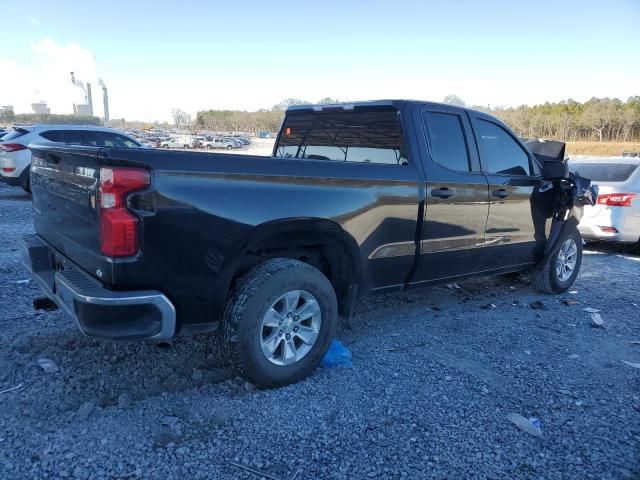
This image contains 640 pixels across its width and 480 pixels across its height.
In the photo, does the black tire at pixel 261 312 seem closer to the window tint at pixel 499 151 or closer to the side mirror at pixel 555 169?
the window tint at pixel 499 151

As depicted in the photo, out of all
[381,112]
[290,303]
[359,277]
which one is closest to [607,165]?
[381,112]

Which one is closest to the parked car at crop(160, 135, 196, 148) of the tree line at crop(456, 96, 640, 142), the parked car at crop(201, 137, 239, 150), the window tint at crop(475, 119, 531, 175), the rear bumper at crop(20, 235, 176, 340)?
the parked car at crop(201, 137, 239, 150)

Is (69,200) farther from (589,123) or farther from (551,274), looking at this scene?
(589,123)

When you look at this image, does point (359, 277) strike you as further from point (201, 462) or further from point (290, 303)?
point (201, 462)

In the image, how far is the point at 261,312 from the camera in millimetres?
3053

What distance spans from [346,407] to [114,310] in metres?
1.50

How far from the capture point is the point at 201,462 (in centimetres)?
249

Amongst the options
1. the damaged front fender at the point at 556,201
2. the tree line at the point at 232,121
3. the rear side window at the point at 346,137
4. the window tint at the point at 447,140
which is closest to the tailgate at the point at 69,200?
the rear side window at the point at 346,137

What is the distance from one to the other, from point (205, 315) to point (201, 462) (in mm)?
820

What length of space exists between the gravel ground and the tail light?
3.36 ft

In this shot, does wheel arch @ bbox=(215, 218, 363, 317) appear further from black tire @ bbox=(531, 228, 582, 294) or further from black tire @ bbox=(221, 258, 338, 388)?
black tire @ bbox=(531, 228, 582, 294)

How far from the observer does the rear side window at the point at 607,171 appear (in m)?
8.02

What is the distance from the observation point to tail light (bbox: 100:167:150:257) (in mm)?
2539

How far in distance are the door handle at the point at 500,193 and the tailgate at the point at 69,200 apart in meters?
3.46
